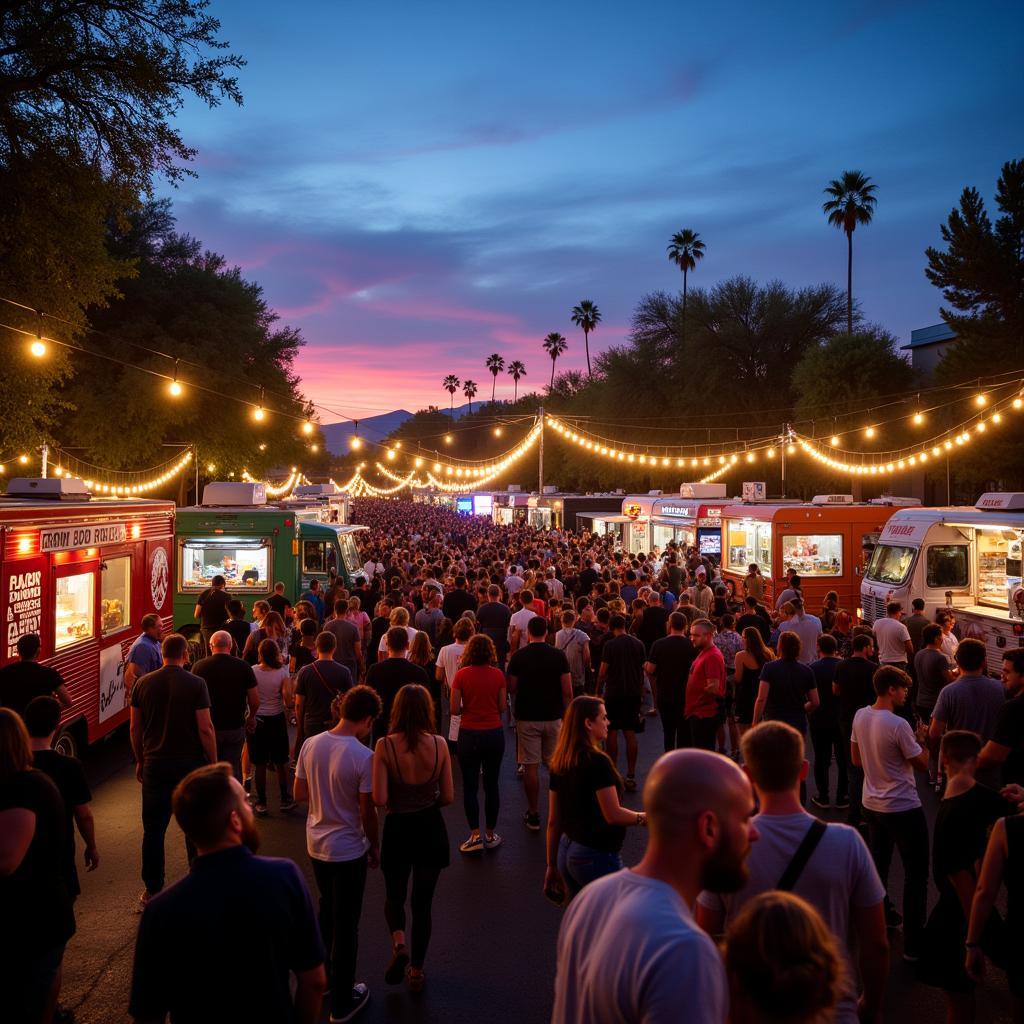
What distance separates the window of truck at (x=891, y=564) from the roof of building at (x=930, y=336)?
38.1 meters

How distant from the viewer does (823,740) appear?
→ 8.48 metres

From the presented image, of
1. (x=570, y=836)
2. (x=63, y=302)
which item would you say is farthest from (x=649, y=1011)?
(x=63, y=302)

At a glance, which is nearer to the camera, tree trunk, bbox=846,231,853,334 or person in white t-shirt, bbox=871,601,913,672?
person in white t-shirt, bbox=871,601,913,672

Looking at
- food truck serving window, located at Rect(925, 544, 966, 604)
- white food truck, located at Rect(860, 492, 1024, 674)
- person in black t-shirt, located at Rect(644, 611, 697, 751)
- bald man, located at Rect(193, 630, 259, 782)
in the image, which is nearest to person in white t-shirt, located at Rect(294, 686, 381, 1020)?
bald man, located at Rect(193, 630, 259, 782)

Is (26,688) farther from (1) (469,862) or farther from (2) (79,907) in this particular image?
(1) (469,862)

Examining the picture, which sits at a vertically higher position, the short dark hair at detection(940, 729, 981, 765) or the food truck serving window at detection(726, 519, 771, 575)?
the food truck serving window at detection(726, 519, 771, 575)

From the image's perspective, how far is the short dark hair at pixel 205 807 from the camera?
2.87 metres

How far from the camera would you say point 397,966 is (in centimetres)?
529

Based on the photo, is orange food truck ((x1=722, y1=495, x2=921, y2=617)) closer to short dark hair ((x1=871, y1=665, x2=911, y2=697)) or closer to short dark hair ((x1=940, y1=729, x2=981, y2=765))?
short dark hair ((x1=871, y1=665, x2=911, y2=697))

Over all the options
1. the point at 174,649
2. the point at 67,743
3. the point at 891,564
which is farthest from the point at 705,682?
the point at 891,564


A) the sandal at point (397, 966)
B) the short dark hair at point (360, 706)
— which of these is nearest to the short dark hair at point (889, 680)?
the short dark hair at point (360, 706)

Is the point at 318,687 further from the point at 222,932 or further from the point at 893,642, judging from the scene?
the point at 893,642

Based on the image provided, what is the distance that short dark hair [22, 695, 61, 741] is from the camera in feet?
16.7

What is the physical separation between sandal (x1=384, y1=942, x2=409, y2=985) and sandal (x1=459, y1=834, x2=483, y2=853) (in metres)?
2.06
